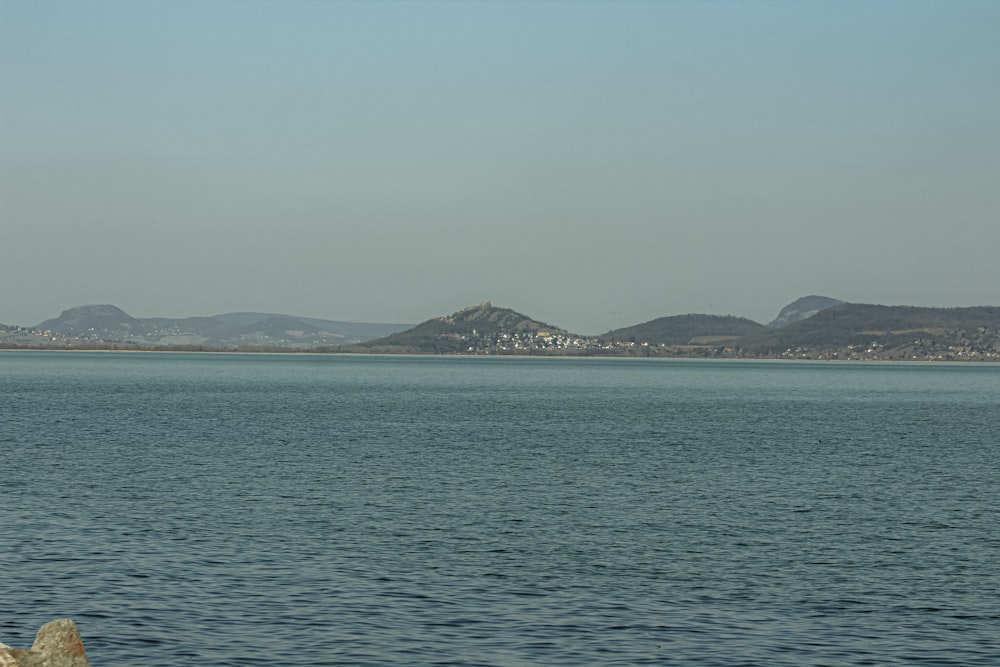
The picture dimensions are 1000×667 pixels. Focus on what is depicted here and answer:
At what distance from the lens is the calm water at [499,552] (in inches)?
985

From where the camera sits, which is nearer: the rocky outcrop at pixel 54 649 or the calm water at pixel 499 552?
the rocky outcrop at pixel 54 649

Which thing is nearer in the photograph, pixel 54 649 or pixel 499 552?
pixel 54 649

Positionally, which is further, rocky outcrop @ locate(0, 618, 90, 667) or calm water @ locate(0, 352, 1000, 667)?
calm water @ locate(0, 352, 1000, 667)

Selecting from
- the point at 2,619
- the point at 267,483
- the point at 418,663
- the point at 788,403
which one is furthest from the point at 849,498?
the point at 788,403

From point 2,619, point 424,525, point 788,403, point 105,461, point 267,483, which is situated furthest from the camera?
point 788,403

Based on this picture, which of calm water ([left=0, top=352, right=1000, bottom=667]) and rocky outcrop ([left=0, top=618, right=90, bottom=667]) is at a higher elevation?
rocky outcrop ([left=0, top=618, right=90, bottom=667])

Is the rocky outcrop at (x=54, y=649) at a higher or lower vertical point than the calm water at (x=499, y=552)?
higher

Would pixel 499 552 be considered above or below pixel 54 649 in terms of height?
below

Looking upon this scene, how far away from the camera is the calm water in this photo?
25016mm

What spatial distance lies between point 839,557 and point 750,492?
18135mm

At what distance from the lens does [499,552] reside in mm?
35688

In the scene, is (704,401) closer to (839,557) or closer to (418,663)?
(839,557)

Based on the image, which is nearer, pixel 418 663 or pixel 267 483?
pixel 418 663

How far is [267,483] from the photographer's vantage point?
55.2m
